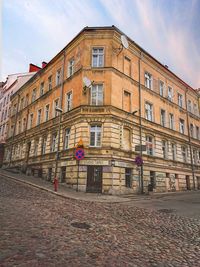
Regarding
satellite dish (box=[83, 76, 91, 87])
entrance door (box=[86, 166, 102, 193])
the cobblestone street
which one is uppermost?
satellite dish (box=[83, 76, 91, 87])

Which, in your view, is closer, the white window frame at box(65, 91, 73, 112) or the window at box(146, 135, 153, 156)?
the white window frame at box(65, 91, 73, 112)

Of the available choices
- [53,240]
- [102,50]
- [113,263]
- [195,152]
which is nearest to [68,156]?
[102,50]

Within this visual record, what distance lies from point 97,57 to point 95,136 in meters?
7.68

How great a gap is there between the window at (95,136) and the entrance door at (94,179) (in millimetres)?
2014

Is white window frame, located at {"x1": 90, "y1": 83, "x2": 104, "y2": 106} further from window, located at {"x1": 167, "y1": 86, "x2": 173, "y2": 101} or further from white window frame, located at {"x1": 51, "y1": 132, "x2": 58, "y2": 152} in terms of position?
window, located at {"x1": 167, "y1": 86, "x2": 173, "y2": 101}

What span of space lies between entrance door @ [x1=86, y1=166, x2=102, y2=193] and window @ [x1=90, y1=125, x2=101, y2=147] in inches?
79.3

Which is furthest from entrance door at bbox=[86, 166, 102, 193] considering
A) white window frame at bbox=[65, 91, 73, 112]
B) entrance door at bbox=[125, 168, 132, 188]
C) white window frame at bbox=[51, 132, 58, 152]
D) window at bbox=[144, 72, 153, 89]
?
window at bbox=[144, 72, 153, 89]

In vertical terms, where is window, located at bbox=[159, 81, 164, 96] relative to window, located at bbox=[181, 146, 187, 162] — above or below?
above

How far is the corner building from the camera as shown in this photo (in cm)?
1816

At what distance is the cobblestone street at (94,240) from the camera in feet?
13.6

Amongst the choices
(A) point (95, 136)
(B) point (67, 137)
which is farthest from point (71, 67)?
(A) point (95, 136)

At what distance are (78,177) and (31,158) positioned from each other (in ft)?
34.0

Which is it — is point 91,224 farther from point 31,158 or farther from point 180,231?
point 31,158

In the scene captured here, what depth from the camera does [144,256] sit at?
4.68 m
